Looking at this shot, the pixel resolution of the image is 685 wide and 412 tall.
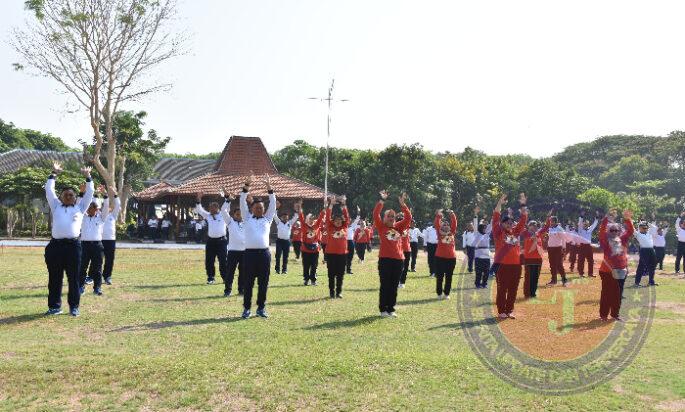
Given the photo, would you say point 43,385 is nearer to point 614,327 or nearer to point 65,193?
point 65,193

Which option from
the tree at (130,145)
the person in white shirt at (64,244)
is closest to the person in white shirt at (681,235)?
the person in white shirt at (64,244)

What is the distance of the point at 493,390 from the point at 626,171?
71016mm

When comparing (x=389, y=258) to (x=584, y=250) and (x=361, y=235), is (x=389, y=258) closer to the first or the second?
(x=584, y=250)

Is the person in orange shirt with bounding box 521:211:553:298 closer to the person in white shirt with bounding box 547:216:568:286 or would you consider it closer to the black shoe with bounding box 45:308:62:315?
the person in white shirt with bounding box 547:216:568:286

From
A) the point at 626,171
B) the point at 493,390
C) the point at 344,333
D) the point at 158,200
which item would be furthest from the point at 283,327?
the point at 626,171

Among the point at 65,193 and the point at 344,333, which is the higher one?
the point at 65,193

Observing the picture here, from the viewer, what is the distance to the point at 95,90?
133 ft

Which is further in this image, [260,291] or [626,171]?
[626,171]

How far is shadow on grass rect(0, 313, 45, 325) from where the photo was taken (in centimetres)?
1035

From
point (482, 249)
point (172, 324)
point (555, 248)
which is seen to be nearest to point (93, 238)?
point (172, 324)

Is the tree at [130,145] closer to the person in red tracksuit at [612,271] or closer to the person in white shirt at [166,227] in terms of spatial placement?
the person in white shirt at [166,227]

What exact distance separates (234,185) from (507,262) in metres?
31.2

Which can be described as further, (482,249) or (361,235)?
(361,235)

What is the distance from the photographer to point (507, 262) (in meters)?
12.3
